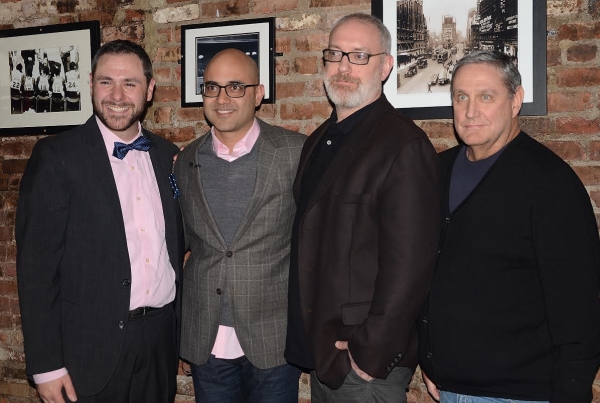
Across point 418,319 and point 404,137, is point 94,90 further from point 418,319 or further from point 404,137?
point 418,319

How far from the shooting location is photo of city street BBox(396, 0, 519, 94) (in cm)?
270

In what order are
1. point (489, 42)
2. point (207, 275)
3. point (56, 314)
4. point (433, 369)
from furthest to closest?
point (489, 42), point (207, 275), point (56, 314), point (433, 369)

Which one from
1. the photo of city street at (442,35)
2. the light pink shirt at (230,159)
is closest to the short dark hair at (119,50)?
the light pink shirt at (230,159)

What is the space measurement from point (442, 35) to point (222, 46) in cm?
114

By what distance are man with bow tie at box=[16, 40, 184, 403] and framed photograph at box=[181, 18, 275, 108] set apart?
65cm

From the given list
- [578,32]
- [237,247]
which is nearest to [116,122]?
[237,247]

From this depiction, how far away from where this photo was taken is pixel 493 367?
199 cm

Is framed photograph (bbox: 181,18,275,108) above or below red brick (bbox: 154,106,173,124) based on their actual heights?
above

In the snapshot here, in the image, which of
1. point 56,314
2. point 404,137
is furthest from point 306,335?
point 56,314

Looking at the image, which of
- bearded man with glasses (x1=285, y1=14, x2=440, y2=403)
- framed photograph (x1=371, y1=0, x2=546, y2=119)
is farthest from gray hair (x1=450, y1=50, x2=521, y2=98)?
framed photograph (x1=371, y1=0, x2=546, y2=119)

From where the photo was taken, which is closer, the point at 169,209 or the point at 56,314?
the point at 56,314

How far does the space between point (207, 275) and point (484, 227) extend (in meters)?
1.15

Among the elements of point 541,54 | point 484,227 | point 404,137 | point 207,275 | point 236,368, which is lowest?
point 236,368

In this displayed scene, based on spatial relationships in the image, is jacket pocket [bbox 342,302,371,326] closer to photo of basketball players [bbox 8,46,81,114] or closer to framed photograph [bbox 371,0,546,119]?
framed photograph [bbox 371,0,546,119]
